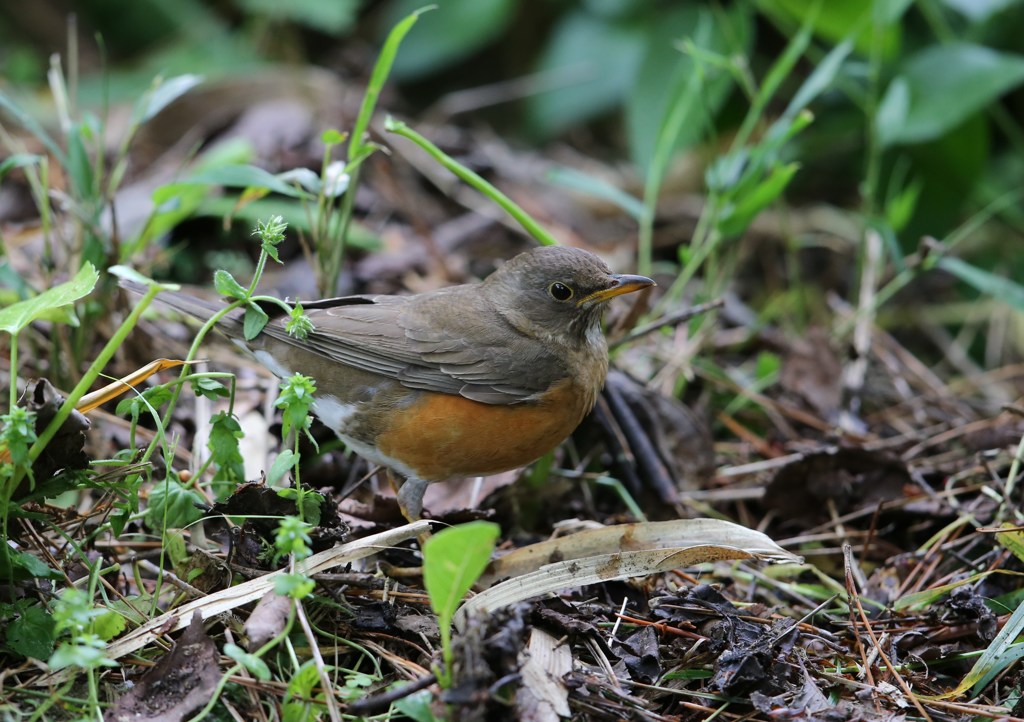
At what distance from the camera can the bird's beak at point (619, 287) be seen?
14.0 ft

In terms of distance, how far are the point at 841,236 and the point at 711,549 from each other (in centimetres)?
430

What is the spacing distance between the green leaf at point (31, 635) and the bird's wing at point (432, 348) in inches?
61.6

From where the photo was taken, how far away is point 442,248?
6188 mm

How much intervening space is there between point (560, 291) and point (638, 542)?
1.32 meters

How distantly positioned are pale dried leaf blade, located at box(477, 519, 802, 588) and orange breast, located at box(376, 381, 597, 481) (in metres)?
0.48

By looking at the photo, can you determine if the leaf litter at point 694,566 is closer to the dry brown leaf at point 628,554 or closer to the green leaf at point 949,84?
the dry brown leaf at point 628,554

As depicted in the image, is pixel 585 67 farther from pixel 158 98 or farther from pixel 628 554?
pixel 628 554

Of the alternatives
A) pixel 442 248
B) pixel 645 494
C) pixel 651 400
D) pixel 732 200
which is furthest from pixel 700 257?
pixel 442 248

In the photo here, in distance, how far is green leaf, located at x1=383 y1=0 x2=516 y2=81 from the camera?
770cm

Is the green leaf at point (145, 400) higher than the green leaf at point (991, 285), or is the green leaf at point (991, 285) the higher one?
the green leaf at point (145, 400)

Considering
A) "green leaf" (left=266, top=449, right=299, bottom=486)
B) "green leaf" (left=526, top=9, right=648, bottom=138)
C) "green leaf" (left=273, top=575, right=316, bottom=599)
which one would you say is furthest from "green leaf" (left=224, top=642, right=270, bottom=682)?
"green leaf" (left=526, top=9, right=648, bottom=138)

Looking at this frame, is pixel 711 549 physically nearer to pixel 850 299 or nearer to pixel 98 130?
pixel 98 130

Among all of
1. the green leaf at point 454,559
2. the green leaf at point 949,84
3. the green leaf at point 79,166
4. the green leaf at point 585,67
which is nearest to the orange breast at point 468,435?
the green leaf at point 454,559

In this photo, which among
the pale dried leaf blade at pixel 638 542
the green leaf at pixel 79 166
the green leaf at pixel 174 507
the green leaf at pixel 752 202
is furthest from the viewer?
the green leaf at pixel 752 202
